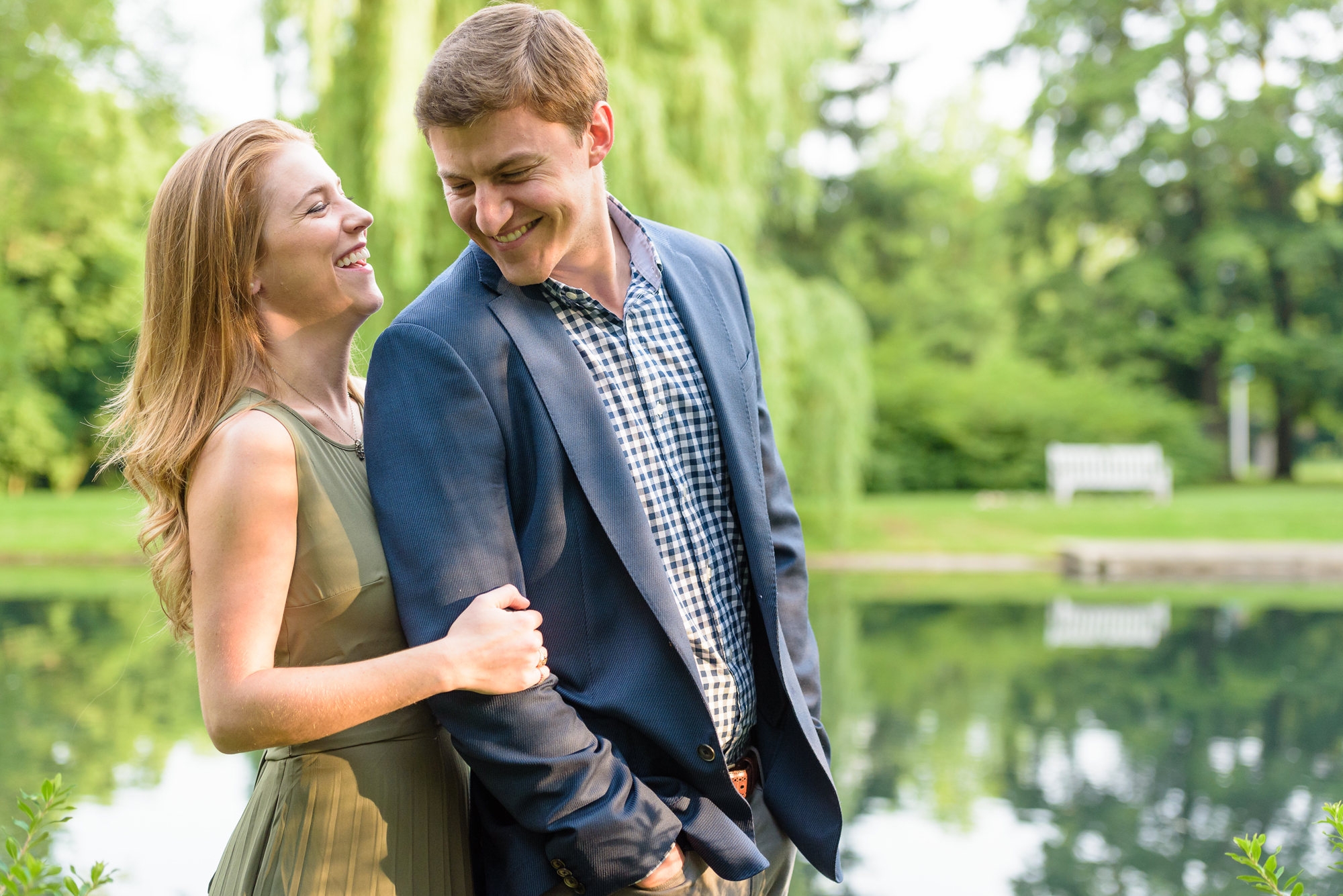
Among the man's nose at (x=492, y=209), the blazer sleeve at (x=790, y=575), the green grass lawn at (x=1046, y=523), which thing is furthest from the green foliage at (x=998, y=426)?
the man's nose at (x=492, y=209)

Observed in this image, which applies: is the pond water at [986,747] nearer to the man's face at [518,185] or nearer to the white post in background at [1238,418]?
the man's face at [518,185]

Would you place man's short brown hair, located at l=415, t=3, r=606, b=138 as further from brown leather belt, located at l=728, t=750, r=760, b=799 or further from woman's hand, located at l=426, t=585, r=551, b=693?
brown leather belt, located at l=728, t=750, r=760, b=799

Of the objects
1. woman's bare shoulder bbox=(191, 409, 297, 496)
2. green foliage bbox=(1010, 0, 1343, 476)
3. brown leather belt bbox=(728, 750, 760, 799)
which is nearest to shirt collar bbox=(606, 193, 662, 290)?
woman's bare shoulder bbox=(191, 409, 297, 496)

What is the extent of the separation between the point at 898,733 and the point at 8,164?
51.9ft

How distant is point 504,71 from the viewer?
1.65 meters

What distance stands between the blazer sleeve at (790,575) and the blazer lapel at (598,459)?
0.29 meters

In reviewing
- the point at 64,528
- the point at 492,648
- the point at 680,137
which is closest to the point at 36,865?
the point at 492,648

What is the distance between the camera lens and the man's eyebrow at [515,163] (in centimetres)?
169

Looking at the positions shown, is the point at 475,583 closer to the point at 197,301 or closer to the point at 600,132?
the point at 197,301

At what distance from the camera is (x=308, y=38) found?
9.49 m

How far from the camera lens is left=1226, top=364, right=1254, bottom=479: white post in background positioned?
23781 millimetres

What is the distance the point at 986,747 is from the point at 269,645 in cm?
554

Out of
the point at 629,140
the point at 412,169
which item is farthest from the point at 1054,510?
the point at 412,169

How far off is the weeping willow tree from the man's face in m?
7.03
